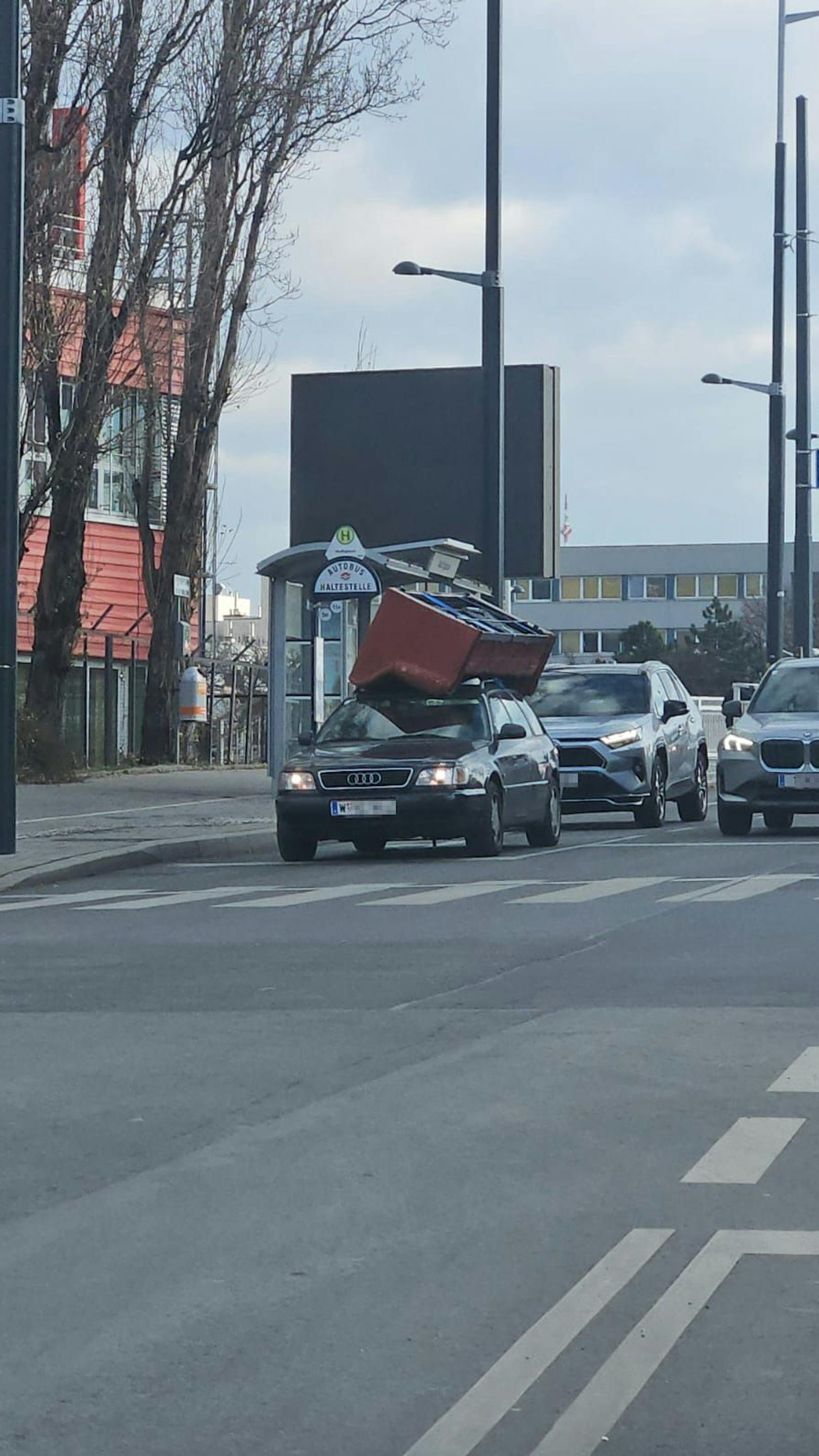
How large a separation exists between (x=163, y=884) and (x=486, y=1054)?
9.57 m

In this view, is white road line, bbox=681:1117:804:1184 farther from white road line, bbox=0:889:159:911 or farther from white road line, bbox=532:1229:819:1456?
white road line, bbox=0:889:159:911

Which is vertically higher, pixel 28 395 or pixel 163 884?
pixel 28 395

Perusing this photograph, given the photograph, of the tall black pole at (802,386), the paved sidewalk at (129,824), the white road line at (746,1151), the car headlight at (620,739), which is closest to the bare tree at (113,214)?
the paved sidewalk at (129,824)

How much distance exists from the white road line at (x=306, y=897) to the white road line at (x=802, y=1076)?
7.18 metres

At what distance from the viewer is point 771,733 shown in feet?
78.1

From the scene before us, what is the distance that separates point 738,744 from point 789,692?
1732 millimetres

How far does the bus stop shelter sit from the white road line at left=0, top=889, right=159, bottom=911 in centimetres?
951

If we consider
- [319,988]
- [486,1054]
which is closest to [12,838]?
[319,988]

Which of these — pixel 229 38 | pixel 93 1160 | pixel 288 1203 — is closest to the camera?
pixel 288 1203

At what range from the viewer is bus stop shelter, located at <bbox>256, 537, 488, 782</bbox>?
27984 millimetres

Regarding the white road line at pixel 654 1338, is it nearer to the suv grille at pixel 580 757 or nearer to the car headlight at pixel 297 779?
the car headlight at pixel 297 779

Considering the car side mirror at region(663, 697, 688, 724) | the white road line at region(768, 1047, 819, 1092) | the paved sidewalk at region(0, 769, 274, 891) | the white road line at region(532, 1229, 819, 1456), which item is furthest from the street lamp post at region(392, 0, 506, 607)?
the white road line at region(532, 1229, 819, 1456)

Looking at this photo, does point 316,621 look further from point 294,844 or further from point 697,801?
point 294,844

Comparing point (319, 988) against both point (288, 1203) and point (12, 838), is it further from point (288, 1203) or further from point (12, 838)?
point (12, 838)
